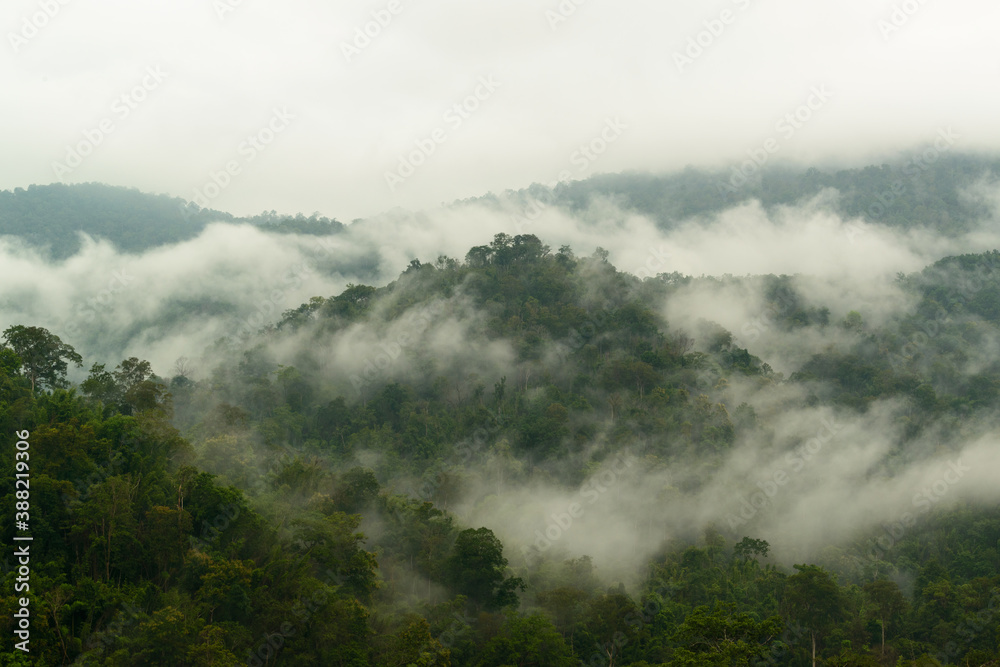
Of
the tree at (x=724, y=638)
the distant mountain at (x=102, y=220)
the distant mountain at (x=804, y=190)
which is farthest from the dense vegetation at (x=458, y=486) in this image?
the distant mountain at (x=102, y=220)

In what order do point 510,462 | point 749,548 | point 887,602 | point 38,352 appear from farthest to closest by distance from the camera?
point 510,462, point 749,548, point 38,352, point 887,602

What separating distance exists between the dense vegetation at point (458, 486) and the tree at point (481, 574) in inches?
4.9

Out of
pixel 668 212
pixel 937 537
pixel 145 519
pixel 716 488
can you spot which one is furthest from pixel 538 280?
pixel 668 212

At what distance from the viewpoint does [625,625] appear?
34.5 metres

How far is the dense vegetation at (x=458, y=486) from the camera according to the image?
27.0 m

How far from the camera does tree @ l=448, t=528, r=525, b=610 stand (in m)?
36.9

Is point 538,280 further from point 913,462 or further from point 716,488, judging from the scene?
point 913,462

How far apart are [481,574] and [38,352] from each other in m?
25.1

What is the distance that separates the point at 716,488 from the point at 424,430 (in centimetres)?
2257

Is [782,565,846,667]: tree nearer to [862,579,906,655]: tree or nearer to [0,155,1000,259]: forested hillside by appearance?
[862,579,906,655]: tree

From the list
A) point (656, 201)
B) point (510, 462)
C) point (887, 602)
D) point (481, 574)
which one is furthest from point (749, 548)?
point (656, 201)

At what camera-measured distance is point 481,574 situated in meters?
36.8

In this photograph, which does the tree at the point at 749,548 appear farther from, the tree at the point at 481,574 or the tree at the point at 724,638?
the tree at the point at 724,638

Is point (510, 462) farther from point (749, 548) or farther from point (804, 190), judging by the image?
point (804, 190)
